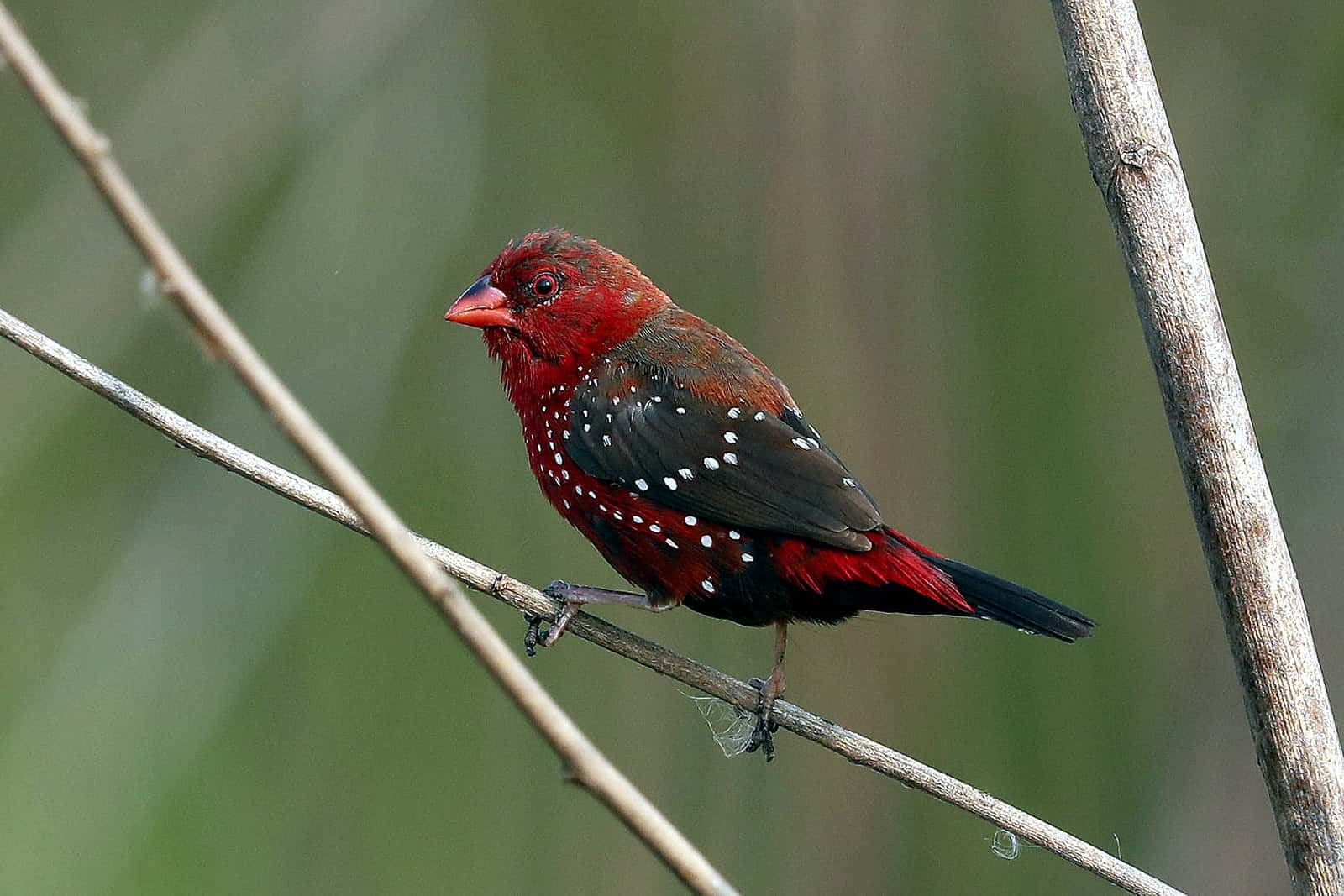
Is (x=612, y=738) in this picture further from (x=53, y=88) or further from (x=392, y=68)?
(x=53, y=88)

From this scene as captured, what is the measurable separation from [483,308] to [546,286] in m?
0.15

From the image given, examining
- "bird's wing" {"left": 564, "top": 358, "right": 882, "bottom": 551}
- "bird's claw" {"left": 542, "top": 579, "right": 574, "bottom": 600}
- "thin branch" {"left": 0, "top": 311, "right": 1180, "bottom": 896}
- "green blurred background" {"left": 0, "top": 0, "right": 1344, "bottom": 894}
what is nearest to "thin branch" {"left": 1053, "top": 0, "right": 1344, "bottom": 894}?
"thin branch" {"left": 0, "top": 311, "right": 1180, "bottom": 896}

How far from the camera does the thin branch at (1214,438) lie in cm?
169

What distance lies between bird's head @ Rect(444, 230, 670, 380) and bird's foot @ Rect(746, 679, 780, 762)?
831mm

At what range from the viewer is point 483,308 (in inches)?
122

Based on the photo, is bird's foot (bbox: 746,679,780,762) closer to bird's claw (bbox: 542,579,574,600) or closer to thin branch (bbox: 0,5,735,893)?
bird's claw (bbox: 542,579,574,600)

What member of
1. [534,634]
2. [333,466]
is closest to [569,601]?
[534,634]

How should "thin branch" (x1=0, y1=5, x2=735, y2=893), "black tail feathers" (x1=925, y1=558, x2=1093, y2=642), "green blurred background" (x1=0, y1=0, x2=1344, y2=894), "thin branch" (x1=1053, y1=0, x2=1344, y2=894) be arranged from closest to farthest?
"thin branch" (x1=0, y1=5, x2=735, y2=893)
"thin branch" (x1=1053, y1=0, x2=1344, y2=894)
"black tail feathers" (x1=925, y1=558, x2=1093, y2=642)
"green blurred background" (x1=0, y1=0, x2=1344, y2=894)

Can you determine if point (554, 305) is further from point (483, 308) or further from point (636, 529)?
point (636, 529)

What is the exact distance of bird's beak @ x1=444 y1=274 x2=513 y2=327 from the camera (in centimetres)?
308

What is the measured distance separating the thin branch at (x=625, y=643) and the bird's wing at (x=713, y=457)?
0.36 meters

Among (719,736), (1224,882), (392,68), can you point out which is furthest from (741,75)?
(1224,882)

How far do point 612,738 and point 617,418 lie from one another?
7.06ft

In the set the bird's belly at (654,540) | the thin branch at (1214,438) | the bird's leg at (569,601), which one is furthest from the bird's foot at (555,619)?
the thin branch at (1214,438)
